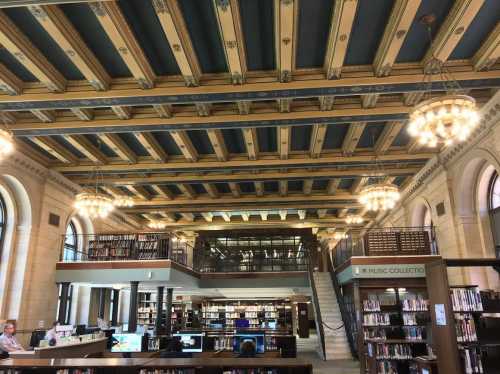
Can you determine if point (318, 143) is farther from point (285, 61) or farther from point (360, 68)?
point (285, 61)

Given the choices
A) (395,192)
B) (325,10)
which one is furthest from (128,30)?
(395,192)

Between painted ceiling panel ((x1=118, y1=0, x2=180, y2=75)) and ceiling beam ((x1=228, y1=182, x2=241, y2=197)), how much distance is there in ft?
25.6

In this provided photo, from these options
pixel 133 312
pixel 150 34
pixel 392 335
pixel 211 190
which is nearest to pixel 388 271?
pixel 392 335

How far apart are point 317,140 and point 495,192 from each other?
15.1ft

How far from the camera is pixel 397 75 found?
780 centimetres

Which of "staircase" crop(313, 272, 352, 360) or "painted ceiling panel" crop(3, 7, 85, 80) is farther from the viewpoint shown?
"staircase" crop(313, 272, 352, 360)

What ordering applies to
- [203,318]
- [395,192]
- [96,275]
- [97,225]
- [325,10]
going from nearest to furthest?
1. [325,10]
2. [395,192]
3. [96,275]
4. [97,225]
5. [203,318]

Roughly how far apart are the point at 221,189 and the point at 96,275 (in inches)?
237

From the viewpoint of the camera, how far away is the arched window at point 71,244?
584 inches

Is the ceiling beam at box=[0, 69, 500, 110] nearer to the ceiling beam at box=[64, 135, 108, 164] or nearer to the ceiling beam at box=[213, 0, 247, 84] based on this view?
the ceiling beam at box=[213, 0, 247, 84]

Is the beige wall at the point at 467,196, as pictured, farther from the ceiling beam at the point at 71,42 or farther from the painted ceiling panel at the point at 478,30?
the ceiling beam at the point at 71,42

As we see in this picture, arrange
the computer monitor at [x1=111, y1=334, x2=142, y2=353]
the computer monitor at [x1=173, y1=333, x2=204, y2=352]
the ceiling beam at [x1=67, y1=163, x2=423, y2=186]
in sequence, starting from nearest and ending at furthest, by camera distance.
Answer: the computer monitor at [x1=173, y1=333, x2=204, y2=352] < the computer monitor at [x1=111, y1=334, x2=142, y2=353] < the ceiling beam at [x1=67, y1=163, x2=423, y2=186]

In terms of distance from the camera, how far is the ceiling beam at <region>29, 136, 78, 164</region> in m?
11.2

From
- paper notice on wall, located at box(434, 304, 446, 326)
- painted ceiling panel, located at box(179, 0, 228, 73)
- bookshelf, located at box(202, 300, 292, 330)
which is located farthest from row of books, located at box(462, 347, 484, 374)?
bookshelf, located at box(202, 300, 292, 330)
